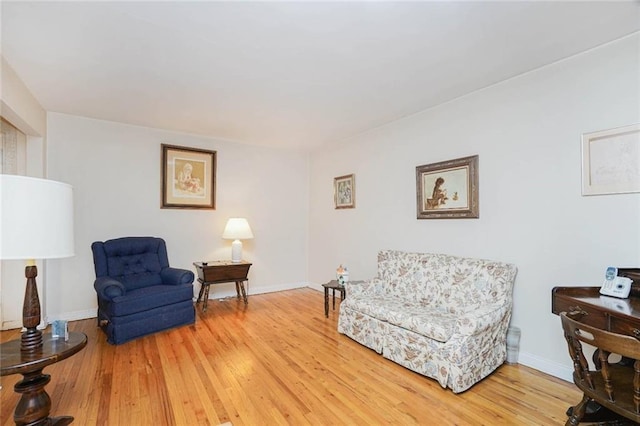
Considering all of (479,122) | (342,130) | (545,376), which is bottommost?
(545,376)

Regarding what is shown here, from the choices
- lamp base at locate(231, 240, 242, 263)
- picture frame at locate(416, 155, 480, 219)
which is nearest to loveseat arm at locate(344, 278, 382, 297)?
picture frame at locate(416, 155, 480, 219)

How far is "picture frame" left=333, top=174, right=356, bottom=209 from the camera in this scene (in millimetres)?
4585

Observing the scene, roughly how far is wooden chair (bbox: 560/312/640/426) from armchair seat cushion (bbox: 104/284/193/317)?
138 inches

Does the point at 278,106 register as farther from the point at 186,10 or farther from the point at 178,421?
the point at 178,421

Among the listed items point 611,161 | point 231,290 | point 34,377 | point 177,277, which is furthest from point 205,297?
point 611,161

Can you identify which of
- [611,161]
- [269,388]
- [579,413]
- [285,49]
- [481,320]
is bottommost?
[269,388]

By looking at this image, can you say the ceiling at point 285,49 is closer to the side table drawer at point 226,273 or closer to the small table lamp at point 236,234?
the small table lamp at point 236,234

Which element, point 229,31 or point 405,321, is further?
point 405,321

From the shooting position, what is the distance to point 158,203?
433 cm

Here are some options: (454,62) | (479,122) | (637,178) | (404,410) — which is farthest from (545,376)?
(454,62)

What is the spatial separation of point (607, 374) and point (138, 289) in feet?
12.9

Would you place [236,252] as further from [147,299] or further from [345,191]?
[345,191]

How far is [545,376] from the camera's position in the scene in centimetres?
242

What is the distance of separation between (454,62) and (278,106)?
1.82m
